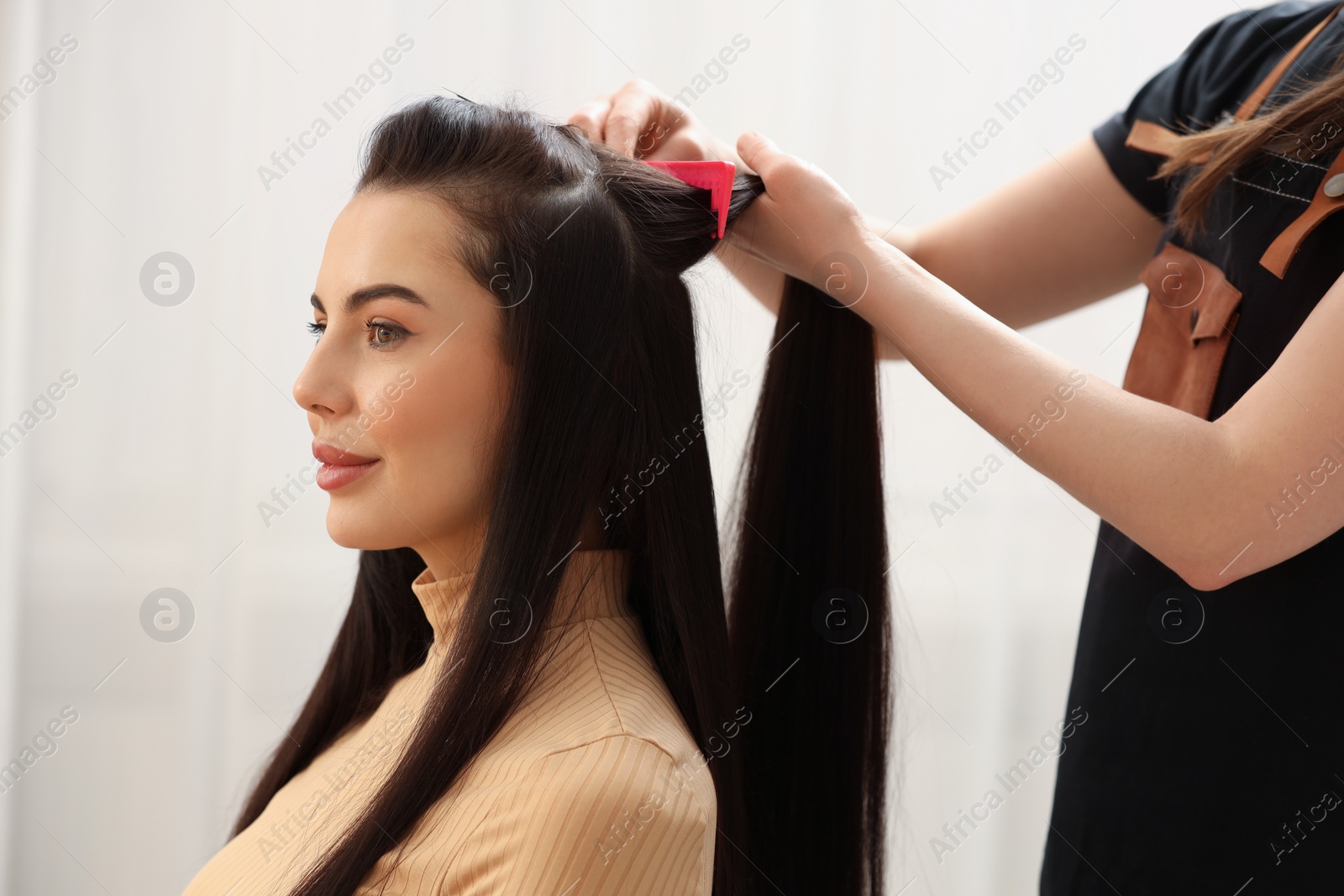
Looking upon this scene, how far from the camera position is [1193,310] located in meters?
0.90


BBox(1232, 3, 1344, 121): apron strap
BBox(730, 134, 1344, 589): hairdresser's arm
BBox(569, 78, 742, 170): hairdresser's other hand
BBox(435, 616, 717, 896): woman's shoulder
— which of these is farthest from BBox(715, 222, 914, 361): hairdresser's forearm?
BBox(435, 616, 717, 896): woman's shoulder

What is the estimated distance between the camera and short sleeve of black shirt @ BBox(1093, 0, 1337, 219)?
36.0 inches

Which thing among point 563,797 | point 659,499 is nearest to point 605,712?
point 563,797

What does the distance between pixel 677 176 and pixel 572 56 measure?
30.8 inches

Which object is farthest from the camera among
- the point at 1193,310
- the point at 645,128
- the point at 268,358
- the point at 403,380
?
the point at 268,358

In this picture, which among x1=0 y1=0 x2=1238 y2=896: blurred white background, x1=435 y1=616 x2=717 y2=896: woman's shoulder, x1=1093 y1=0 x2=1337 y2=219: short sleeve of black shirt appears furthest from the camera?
x1=0 y1=0 x2=1238 y2=896: blurred white background

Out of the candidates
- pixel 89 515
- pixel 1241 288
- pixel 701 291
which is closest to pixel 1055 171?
pixel 1241 288

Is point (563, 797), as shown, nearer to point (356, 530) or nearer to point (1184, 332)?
point (356, 530)

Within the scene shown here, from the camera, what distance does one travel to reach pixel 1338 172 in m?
0.77

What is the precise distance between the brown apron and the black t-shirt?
1cm

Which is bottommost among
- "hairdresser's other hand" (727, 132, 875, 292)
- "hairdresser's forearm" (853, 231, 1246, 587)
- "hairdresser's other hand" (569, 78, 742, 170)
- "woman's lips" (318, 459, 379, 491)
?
"hairdresser's forearm" (853, 231, 1246, 587)

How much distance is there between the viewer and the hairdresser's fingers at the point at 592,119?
959 millimetres

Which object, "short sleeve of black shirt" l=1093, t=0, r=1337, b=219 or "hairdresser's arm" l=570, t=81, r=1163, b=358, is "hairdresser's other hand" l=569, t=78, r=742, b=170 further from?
"short sleeve of black shirt" l=1093, t=0, r=1337, b=219

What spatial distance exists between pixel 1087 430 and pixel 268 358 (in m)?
1.31
